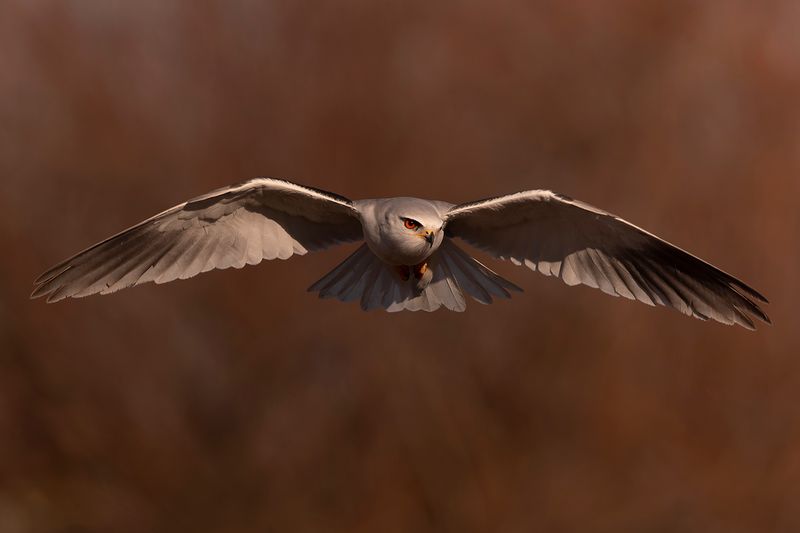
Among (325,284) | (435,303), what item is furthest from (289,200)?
(435,303)

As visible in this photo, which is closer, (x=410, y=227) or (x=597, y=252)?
(x=410, y=227)

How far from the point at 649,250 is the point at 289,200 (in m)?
1.38

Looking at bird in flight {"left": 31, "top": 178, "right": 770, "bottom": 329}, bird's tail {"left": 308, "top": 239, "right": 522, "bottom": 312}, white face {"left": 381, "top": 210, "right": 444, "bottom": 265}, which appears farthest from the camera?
bird's tail {"left": 308, "top": 239, "right": 522, "bottom": 312}

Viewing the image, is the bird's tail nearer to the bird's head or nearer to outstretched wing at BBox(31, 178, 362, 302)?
outstretched wing at BBox(31, 178, 362, 302)

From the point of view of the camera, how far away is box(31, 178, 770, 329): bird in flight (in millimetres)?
3570

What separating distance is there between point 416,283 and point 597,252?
2.33ft

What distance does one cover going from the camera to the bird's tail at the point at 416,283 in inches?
151

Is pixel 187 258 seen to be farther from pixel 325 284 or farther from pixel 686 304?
pixel 686 304

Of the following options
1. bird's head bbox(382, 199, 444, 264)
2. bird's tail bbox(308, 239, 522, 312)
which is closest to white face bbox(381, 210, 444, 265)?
bird's head bbox(382, 199, 444, 264)

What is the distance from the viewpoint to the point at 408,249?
3.45 metres

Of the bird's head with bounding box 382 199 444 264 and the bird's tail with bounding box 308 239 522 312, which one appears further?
the bird's tail with bounding box 308 239 522 312

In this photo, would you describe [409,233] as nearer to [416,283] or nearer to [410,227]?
[410,227]

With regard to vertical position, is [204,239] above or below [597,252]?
above

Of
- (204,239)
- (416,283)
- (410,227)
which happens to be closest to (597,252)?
(416,283)
